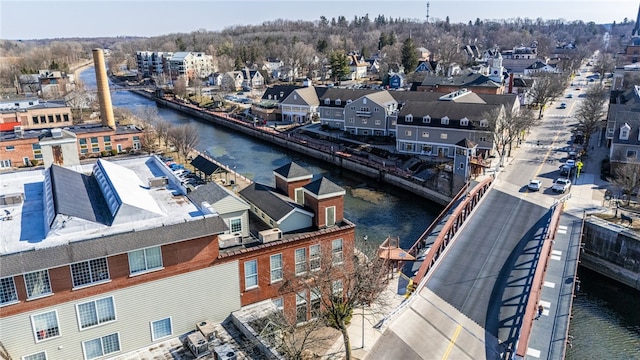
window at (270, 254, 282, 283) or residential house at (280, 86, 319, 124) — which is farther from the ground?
residential house at (280, 86, 319, 124)

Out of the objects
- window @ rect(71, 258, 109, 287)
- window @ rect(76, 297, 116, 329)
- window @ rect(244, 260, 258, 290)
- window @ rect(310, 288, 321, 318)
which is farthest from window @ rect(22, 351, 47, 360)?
window @ rect(310, 288, 321, 318)

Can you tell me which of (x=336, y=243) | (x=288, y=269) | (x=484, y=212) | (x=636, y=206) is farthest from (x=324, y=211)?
(x=636, y=206)

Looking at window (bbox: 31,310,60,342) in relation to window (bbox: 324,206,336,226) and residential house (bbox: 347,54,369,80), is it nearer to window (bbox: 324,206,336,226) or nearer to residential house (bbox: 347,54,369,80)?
window (bbox: 324,206,336,226)

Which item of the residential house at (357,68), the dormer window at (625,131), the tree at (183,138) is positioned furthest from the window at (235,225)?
the residential house at (357,68)

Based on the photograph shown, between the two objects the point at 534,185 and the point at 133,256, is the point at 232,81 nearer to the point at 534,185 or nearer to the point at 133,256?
the point at 534,185

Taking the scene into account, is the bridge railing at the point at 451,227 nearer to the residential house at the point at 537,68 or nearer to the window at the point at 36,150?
the window at the point at 36,150

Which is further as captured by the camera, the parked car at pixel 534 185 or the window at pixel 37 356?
the parked car at pixel 534 185

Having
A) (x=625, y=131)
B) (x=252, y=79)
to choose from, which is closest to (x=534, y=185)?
(x=625, y=131)
